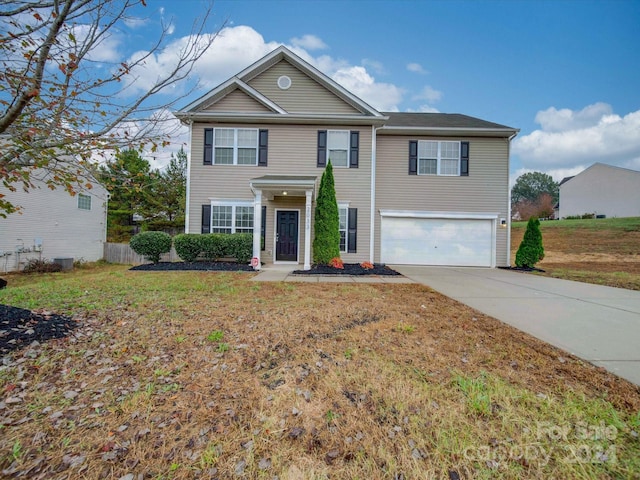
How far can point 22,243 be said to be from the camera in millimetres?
13062

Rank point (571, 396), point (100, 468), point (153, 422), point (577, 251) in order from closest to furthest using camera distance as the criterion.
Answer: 1. point (100, 468)
2. point (153, 422)
3. point (571, 396)
4. point (577, 251)

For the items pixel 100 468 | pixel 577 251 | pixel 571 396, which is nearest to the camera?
pixel 100 468

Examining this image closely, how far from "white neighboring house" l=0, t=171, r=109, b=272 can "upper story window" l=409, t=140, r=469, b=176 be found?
43.3 ft

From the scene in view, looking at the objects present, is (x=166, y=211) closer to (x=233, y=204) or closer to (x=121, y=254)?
(x=121, y=254)

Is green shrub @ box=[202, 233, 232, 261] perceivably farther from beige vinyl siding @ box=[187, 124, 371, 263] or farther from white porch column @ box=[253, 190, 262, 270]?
white porch column @ box=[253, 190, 262, 270]

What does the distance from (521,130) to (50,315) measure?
15.1m

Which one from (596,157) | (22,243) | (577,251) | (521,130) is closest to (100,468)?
(521,130)

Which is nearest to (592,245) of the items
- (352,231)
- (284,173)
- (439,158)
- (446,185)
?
(446,185)

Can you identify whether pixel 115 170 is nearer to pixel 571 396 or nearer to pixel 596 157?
pixel 571 396

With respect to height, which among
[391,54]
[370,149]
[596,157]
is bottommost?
[370,149]

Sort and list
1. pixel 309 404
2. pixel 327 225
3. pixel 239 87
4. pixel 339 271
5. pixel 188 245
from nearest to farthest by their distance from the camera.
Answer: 1. pixel 309 404
2. pixel 339 271
3. pixel 327 225
4. pixel 188 245
5. pixel 239 87

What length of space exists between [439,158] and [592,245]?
14.5 m

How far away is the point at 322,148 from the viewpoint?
11.1m

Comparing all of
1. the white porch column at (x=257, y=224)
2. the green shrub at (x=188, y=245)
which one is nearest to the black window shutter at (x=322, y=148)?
the white porch column at (x=257, y=224)
